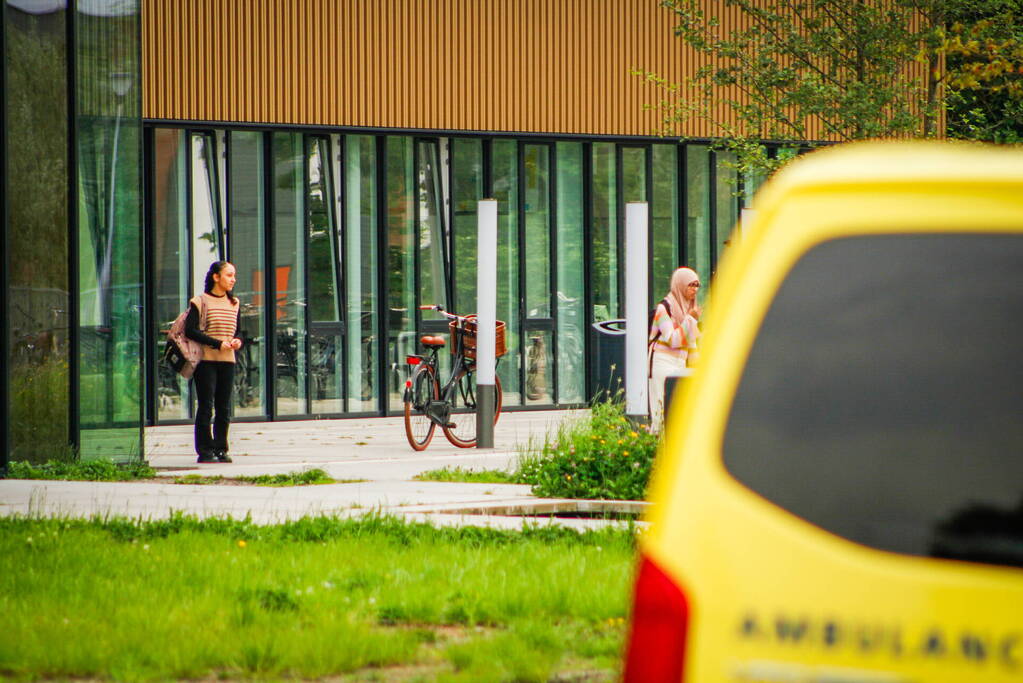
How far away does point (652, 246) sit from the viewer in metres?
23.2

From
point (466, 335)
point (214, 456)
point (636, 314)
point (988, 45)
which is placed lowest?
point (214, 456)

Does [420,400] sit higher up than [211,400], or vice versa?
[211,400]

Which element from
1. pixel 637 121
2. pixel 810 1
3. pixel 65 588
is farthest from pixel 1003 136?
pixel 65 588

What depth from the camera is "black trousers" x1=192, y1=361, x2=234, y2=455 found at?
13820 mm

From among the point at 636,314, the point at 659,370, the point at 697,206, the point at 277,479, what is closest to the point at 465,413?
the point at 636,314

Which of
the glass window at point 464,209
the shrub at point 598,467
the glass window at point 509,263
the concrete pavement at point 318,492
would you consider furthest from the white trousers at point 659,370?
the glass window at point 509,263

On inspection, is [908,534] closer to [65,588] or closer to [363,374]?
[65,588]

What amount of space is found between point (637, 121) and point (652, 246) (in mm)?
1963

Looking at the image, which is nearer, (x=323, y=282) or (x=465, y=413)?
(x=465, y=413)

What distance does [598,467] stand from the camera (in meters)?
10.1

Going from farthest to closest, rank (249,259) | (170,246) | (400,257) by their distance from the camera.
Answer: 1. (400,257)
2. (249,259)
3. (170,246)

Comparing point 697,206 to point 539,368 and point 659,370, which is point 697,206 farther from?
point 659,370

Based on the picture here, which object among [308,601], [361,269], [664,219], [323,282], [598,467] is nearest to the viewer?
[308,601]

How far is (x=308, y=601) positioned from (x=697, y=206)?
1788 cm
